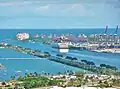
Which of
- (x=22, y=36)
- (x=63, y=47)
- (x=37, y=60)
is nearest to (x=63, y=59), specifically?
(x=63, y=47)

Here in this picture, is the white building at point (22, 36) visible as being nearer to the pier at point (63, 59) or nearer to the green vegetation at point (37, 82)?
the pier at point (63, 59)

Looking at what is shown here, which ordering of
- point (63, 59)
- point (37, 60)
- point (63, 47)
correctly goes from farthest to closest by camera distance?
point (63, 47)
point (63, 59)
point (37, 60)

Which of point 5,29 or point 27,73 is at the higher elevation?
point 5,29

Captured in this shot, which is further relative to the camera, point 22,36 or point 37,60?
point 22,36

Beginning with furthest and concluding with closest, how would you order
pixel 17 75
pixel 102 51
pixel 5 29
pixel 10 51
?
pixel 102 51 < pixel 10 51 < pixel 5 29 < pixel 17 75

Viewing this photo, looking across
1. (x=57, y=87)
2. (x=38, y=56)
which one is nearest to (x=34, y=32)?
(x=38, y=56)

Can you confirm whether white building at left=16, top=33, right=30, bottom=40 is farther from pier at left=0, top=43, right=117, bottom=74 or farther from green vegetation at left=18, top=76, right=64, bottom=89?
green vegetation at left=18, top=76, right=64, bottom=89

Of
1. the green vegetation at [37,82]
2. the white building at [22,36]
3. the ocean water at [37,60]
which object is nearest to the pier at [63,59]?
the ocean water at [37,60]

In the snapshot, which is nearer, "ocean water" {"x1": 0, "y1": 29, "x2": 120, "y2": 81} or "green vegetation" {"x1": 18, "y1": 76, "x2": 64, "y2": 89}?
"green vegetation" {"x1": 18, "y1": 76, "x2": 64, "y2": 89}

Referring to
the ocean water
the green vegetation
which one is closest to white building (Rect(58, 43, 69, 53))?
the ocean water

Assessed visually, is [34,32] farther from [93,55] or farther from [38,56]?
[93,55]

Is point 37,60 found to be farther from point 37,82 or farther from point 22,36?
point 37,82
